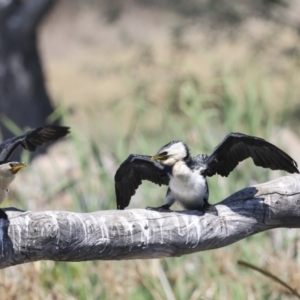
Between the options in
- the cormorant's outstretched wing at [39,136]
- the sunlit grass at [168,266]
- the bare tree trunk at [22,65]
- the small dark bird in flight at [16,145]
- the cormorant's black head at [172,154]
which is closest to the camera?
the small dark bird in flight at [16,145]

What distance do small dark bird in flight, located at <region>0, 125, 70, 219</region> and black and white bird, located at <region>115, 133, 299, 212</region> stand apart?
35 cm

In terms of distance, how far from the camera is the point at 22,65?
11.0 m

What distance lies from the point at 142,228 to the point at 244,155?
458mm

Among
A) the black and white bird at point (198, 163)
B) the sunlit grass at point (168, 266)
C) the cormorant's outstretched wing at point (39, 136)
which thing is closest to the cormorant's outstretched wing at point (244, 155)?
the black and white bird at point (198, 163)

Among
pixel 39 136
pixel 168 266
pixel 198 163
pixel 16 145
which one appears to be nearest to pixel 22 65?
pixel 168 266

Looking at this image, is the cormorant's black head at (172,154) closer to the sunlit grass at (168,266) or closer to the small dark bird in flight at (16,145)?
the small dark bird in flight at (16,145)

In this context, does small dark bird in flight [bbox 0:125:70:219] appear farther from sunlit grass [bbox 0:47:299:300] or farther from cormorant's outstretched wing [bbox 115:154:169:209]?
sunlit grass [bbox 0:47:299:300]

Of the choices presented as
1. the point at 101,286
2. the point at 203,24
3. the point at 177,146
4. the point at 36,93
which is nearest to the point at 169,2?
the point at 203,24

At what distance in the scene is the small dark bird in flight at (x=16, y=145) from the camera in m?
2.73

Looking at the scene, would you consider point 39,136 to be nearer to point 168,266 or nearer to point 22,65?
point 168,266

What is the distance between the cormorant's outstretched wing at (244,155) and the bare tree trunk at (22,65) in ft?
25.9

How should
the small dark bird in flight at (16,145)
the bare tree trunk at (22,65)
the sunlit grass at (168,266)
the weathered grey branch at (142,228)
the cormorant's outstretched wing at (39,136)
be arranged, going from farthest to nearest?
1. the bare tree trunk at (22,65)
2. the sunlit grass at (168,266)
3. the cormorant's outstretched wing at (39,136)
4. the small dark bird in flight at (16,145)
5. the weathered grey branch at (142,228)

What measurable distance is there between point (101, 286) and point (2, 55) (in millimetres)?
7155

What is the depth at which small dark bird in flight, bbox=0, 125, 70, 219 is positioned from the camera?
2734 mm
